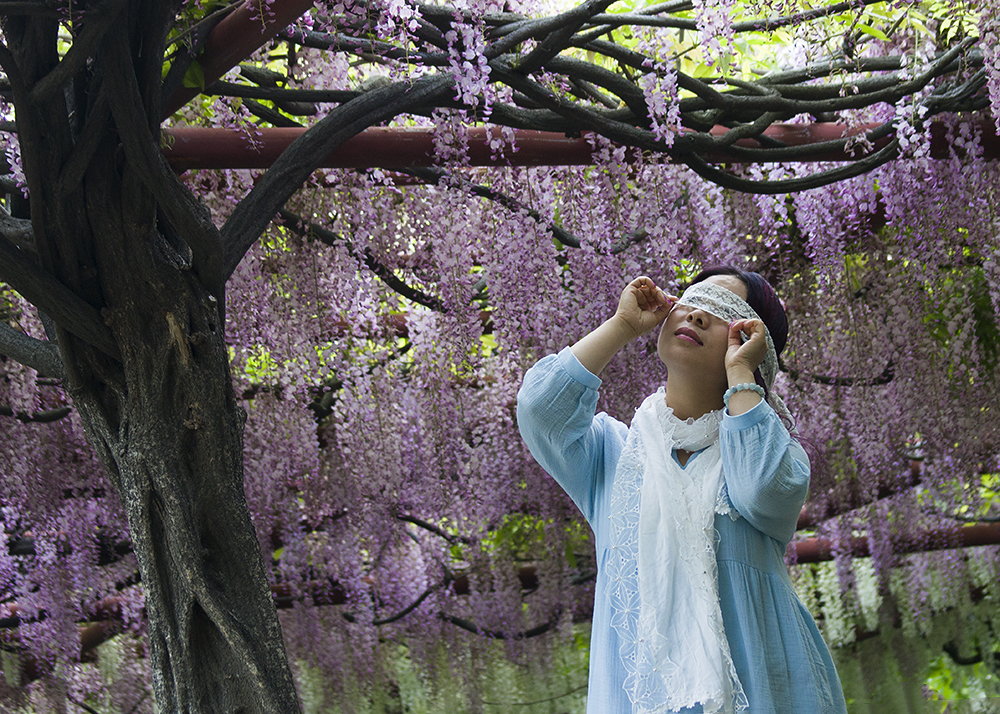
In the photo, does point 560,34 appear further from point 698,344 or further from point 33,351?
point 33,351

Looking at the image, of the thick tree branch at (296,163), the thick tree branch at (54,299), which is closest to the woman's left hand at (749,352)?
the thick tree branch at (296,163)

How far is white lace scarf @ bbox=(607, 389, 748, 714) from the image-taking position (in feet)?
3.81

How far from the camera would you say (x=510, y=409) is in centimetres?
404

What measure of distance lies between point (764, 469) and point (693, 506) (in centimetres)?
14

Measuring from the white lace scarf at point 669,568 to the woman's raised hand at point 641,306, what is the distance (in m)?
0.14

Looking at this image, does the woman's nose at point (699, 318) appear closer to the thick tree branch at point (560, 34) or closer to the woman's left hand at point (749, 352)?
the woman's left hand at point (749, 352)

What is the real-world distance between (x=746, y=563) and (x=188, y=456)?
48.8 inches

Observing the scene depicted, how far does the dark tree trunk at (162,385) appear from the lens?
1765 mm

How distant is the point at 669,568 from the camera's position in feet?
4.08

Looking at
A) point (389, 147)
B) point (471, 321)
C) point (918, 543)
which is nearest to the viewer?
point (389, 147)

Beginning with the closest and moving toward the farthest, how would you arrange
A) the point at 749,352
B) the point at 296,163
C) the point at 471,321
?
1. the point at 749,352
2. the point at 296,163
3. the point at 471,321

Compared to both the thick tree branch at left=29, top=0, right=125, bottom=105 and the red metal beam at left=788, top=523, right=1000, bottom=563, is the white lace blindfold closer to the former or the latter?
the thick tree branch at left=29, top=0, right=125, bottom=105

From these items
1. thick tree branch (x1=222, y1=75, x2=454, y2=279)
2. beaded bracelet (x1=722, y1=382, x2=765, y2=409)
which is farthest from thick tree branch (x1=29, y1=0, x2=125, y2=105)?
beaded bracelet (x1=722, y1=382, x2=765, y2=409)

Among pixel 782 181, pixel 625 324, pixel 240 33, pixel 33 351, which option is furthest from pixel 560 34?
pixel 33 351
